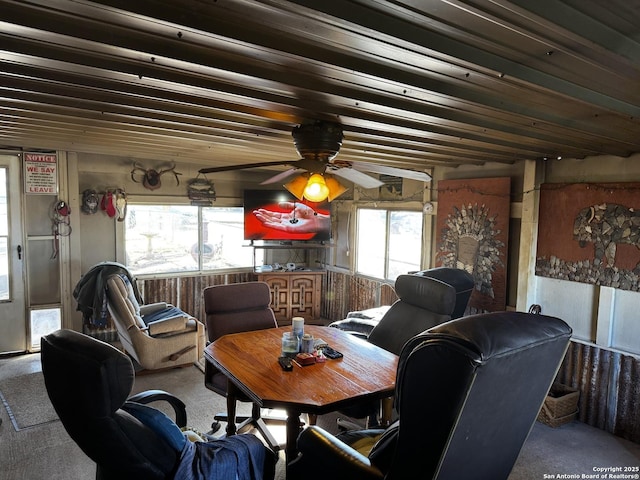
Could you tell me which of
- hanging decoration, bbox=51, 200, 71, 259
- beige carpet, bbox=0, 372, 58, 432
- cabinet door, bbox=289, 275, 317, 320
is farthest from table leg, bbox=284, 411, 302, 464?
hanging decoration, bbox=51, 200, 71, 259

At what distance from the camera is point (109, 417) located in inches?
69.7

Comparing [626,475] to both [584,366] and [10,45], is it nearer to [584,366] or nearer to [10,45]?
[584,366]

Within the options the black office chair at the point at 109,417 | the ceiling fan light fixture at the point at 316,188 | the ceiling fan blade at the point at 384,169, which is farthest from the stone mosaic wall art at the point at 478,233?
the black office chair at the point at 109,417

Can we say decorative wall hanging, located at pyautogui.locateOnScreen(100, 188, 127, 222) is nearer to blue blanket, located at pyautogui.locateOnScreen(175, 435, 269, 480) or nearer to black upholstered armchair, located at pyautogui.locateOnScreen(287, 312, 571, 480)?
blue blanket, located at pyautogui.locateOnScreen(175, 435, 269, 480)

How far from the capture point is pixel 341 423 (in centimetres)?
362

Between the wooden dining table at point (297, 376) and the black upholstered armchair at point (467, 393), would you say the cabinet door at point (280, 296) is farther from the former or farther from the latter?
the black upholstered armchair at point (467, 393)

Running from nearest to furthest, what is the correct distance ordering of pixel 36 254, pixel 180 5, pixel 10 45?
pixel 180 5 → pixel 10 45 → pixel 36 254

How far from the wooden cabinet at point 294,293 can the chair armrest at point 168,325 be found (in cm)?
176

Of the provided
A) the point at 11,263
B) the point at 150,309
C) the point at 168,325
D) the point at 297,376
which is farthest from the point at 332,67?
the point at 11,263

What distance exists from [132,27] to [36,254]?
464 cm

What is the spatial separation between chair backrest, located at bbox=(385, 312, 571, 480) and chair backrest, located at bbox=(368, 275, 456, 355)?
183 centimetres

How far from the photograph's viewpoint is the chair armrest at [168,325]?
4.54m


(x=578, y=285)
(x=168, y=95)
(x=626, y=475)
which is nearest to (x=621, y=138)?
(x=578, y=285)

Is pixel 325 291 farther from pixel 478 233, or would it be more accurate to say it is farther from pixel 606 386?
pixel 606 386
